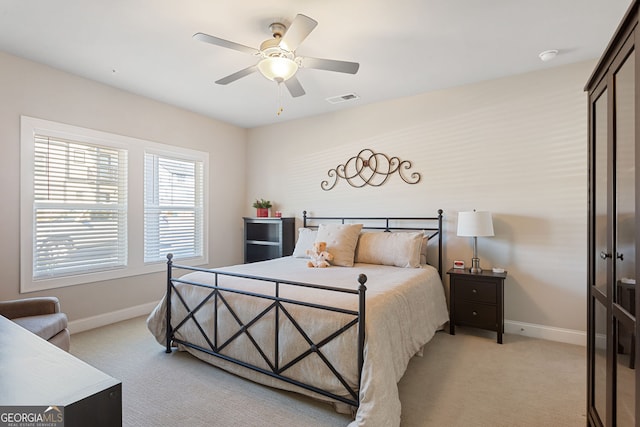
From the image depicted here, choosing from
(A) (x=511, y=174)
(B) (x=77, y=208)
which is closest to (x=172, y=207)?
(B) (x=77, y=208)

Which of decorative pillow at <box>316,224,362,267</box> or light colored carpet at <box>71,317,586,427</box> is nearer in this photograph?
light colored carpet at <box>71,317,586,427</box>

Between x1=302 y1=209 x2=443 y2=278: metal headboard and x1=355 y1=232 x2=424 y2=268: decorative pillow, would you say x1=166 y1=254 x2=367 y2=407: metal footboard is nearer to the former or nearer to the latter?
x1=355 y1=232 x2=424 y2=268: decorative pillow

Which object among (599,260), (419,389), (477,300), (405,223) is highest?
(405,223)

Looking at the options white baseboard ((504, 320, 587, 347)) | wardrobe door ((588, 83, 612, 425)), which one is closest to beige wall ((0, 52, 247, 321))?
white baseboard ((504, 320, 587, 347))

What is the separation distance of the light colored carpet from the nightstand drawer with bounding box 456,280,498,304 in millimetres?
422

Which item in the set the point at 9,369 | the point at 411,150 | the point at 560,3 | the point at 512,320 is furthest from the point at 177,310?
the point at 560,3

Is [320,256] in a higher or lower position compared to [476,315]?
higher

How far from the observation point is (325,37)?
260cm

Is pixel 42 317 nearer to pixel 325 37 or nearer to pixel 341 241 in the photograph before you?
pixel 341 241

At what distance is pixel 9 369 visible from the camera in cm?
73

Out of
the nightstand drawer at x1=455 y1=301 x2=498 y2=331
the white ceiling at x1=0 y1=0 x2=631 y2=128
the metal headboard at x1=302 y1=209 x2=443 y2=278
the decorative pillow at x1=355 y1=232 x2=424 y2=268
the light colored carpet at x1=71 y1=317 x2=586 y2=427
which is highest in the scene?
the white ceiling at x1=0 y1=0 x2=631 y2=128

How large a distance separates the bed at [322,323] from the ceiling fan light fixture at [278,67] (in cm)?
151

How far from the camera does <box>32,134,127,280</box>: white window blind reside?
3.17 metres

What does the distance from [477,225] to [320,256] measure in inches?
62.7
